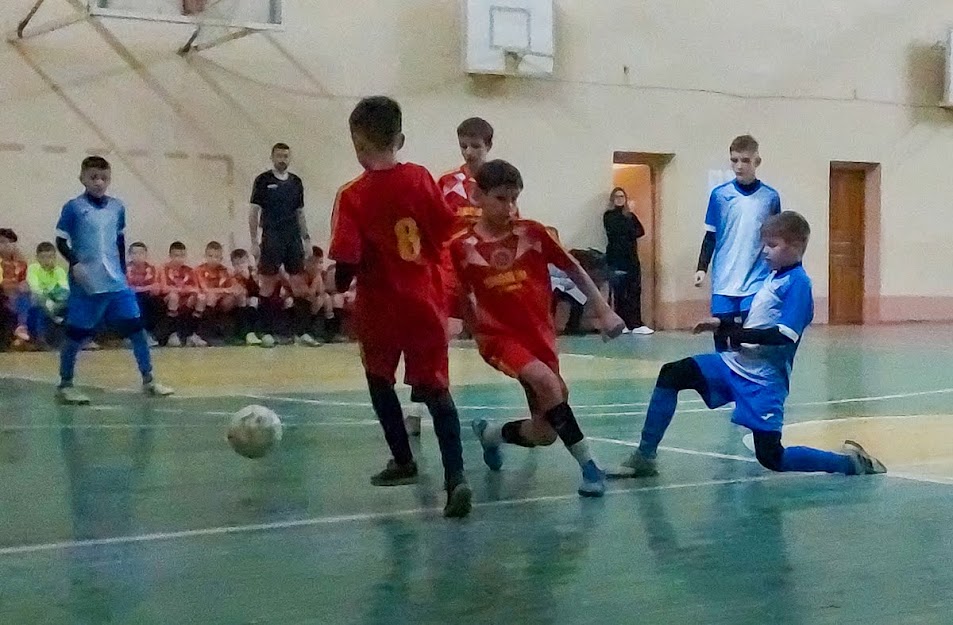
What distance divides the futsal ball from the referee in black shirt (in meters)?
9.75

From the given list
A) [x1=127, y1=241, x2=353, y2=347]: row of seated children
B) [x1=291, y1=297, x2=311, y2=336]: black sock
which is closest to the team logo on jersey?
[x1=127, y1=241, x2=353, y2=347]: row of seated children

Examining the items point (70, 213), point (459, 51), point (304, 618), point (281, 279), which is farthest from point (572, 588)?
point (459, 51)

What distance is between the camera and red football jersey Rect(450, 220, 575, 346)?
5.24 metres

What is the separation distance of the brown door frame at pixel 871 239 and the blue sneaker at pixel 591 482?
17911 mm

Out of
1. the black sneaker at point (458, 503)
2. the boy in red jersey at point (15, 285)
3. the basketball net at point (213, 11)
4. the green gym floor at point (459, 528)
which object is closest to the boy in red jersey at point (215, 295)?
the boy in red jersey at point (15, 285)

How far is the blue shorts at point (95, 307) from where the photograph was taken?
9055 millimetres

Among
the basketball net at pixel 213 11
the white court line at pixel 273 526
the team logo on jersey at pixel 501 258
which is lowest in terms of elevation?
the white court line at pixel 273 526

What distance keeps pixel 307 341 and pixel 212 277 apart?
143 cm

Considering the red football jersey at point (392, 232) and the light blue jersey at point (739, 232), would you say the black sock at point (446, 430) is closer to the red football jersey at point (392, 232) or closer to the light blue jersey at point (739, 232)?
the red football jersey at point (392, 232)

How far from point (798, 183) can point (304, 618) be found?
1902cm

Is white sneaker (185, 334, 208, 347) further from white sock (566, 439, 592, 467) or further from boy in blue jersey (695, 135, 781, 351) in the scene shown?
white sock (566, 439, 592, 467)

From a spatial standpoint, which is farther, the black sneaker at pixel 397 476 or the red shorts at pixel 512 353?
the black sneaker at pixel 397 476

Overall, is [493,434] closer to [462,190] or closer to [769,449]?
[769,449]

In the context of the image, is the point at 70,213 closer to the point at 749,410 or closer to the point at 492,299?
the point at 492,299
